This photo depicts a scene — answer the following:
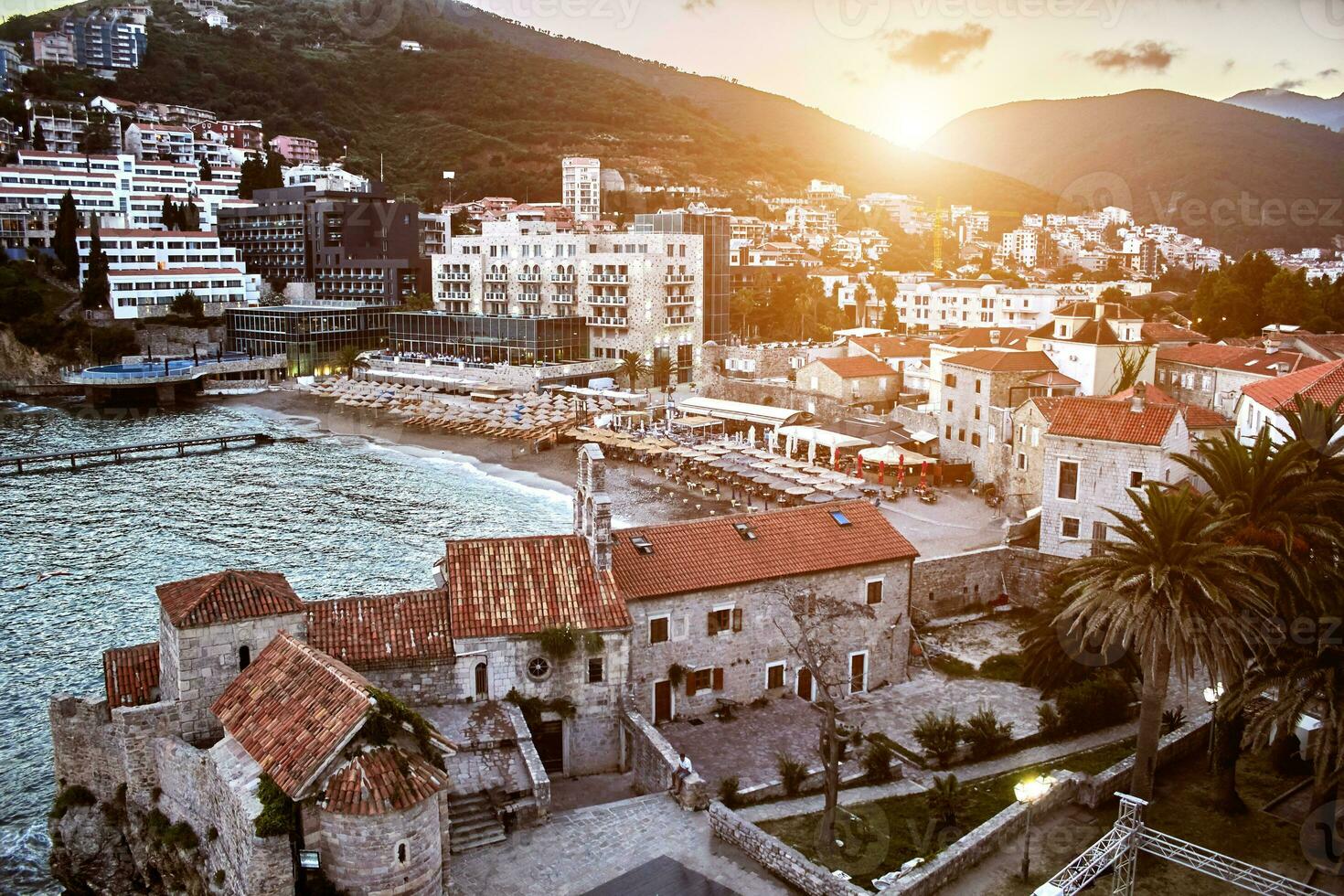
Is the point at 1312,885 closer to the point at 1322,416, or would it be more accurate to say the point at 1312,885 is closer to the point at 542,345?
the point at 1322,416

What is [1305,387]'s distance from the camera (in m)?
36.9

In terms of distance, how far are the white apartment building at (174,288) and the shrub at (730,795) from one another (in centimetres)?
10629

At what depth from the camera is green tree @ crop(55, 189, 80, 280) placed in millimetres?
108500

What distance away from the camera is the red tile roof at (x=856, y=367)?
68.6 metres

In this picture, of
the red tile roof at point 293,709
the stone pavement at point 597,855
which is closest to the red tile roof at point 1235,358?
the stone pavement at point 597,855

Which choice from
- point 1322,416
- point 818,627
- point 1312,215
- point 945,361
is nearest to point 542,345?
point 945,361

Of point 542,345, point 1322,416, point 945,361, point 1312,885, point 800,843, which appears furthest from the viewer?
point 542,345

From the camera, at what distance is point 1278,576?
67.5 feet

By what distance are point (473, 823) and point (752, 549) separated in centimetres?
1162

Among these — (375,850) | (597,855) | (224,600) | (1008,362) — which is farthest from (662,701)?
(1008,362)

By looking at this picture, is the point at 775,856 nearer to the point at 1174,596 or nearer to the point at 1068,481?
the point at 1174,596

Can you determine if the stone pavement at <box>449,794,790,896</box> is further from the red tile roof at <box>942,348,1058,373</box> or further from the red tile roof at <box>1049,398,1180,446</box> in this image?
the red tile roof at <box>942,348,1058,373</box>

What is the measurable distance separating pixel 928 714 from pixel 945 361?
34.9 m

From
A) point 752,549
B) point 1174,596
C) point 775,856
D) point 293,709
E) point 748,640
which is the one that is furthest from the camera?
point 752,549
